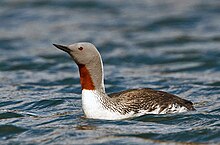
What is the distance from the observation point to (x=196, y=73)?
19.8 m

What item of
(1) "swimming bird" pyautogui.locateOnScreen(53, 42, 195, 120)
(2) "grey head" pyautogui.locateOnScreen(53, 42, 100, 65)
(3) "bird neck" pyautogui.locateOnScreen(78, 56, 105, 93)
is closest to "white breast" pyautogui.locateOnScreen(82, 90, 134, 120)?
(1) "swimming bird" pyautogui.locateOnScreen(53, 42, 195, 120)

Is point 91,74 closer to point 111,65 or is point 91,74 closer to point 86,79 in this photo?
point 86,79

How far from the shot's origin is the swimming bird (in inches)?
530

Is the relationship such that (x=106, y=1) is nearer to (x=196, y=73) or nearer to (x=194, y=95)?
(x=196, y=73)

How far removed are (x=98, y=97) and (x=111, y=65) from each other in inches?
302

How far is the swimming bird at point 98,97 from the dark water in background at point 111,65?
0.45 ft

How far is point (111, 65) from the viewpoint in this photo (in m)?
21.2

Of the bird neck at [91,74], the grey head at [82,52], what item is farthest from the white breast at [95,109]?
the grey head at [82,52]

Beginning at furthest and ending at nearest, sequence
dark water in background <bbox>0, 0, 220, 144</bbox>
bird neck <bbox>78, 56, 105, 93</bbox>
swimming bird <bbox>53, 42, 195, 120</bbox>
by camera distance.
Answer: bird neck <bbox>78, 56, 105, 93</bbox>, swimming bird <bbox>53, 42, 195, 120</bbox>, dark water in background <bbox>0, 0, 220, 144</bbox>

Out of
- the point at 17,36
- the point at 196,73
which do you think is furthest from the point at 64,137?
the point at 17,36

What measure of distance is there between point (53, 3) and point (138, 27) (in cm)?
446

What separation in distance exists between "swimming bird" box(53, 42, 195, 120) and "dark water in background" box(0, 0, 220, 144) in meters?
0.14

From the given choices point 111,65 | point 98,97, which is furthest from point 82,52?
point 111,65

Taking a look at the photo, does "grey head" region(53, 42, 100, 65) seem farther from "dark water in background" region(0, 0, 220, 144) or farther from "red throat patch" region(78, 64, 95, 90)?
"dark water in background" region(0, 0, 220, 144)
